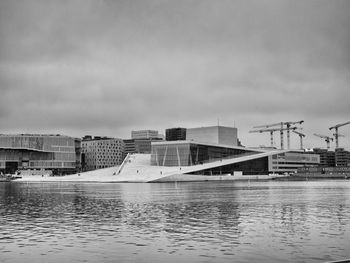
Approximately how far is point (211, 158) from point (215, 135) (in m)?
34.5

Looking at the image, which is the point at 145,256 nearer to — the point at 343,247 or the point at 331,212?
the point at 343,247

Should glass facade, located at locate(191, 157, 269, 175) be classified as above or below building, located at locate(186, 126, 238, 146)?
below

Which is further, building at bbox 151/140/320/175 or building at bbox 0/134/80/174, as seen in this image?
building at bbox 0/134/80/174

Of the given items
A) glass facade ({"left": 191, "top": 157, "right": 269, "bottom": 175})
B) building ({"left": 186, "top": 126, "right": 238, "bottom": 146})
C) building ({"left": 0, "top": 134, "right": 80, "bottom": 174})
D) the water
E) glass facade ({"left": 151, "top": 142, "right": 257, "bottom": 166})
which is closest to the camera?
the water

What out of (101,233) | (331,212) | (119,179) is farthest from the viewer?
(119,179)

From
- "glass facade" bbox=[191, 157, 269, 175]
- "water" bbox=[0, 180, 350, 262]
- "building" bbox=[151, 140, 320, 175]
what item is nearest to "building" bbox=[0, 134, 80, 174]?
"building" bbox=[151, 140, 320, 175]

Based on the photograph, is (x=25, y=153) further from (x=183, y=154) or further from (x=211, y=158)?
(x=211, y=158)

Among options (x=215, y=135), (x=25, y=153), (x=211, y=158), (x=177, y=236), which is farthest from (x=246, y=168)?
(x=177, y=236)

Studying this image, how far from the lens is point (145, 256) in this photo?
19.0 meters

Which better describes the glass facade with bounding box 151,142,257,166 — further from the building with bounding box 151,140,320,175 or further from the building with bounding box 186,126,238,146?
the building with bounding box 186,126,238,146

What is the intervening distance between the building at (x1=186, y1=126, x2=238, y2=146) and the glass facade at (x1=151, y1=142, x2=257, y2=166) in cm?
3140

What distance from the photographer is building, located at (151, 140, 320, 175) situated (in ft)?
461

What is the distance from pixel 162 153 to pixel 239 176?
76.3ft

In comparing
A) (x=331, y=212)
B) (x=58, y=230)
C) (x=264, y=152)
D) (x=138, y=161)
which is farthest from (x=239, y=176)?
(x=58, y=230)
